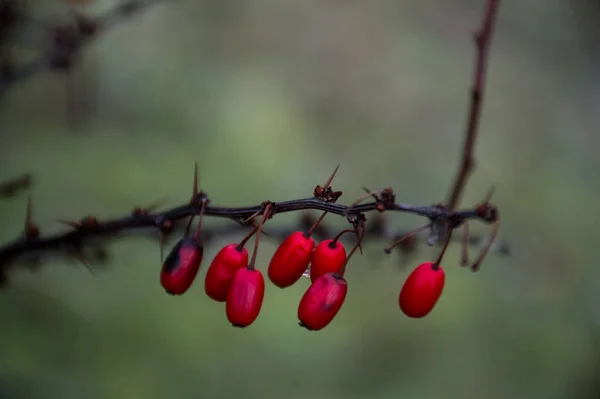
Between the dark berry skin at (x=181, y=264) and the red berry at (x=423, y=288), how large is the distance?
1.20 feet

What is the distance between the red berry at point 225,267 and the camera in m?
1.00

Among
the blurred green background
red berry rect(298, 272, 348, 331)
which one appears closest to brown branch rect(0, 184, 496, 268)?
red berry rect(298, 272, 348, 331)

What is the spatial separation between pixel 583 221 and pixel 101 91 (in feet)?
8.95

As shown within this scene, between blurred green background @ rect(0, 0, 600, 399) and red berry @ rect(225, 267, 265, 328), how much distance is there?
32.6 inches

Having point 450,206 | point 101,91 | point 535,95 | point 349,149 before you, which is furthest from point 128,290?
point 535,95

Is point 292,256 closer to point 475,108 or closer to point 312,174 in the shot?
point 475,108

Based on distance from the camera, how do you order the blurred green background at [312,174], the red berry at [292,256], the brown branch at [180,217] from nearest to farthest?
the brown branch at [180,217]
the red berry at [292,256]
the blurred green background at [312,174]

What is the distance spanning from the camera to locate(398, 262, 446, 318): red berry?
3.12 ft

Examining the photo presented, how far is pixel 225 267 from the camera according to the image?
100cm

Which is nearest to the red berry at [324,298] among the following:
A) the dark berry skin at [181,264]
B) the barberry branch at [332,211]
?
the barberry branch at [332,211]

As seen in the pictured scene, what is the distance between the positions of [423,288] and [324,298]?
17cm

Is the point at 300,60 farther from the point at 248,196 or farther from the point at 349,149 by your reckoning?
the point at 248,196

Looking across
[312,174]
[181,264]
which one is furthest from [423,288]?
[312,174]

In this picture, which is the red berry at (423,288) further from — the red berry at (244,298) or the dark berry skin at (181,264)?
the dark berry skin at (181,264)
